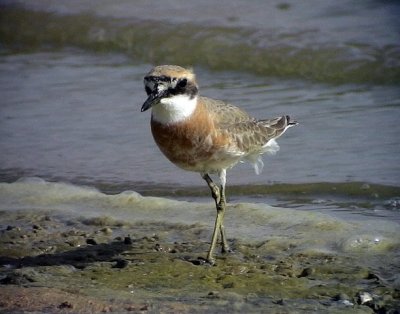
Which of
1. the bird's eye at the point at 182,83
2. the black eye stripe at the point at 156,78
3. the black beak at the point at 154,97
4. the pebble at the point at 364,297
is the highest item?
the black eye stripe at the point at 156,78

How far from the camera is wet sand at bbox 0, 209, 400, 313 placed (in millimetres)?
4988

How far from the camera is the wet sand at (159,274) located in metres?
4.99

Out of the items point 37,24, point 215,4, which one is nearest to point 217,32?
point 215,4

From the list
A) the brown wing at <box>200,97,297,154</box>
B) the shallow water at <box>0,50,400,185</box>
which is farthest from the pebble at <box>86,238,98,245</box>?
the shallow water at <box>0,50,400,185</box>

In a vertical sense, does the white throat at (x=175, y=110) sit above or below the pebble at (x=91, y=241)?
above

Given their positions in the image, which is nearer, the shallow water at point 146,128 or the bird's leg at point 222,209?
the bird's leg at point 222,209

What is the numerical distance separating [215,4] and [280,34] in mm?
1616

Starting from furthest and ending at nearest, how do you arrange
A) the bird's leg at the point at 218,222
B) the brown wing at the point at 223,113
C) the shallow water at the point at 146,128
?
the shallow water at the point at 146,128 < the brown wing at the point at 223,113 < the bird's leg at the point at 218,222

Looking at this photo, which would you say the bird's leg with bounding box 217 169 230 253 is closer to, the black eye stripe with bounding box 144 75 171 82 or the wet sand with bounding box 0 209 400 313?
the wet sand with bounding box 0 209 400 313

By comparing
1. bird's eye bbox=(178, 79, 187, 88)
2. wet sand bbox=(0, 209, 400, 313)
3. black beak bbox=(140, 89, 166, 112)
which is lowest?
wet sand bbox=(0, 209, 400, 313)

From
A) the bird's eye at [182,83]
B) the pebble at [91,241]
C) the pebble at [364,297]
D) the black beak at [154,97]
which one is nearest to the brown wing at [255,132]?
the bird's eye at [182,83]

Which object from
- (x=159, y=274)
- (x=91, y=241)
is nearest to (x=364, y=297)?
(x=159, y=274)

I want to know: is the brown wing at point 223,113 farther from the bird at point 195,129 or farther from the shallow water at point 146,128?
the shallow water at point 146,128

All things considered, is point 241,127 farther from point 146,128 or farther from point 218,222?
point 146,128
